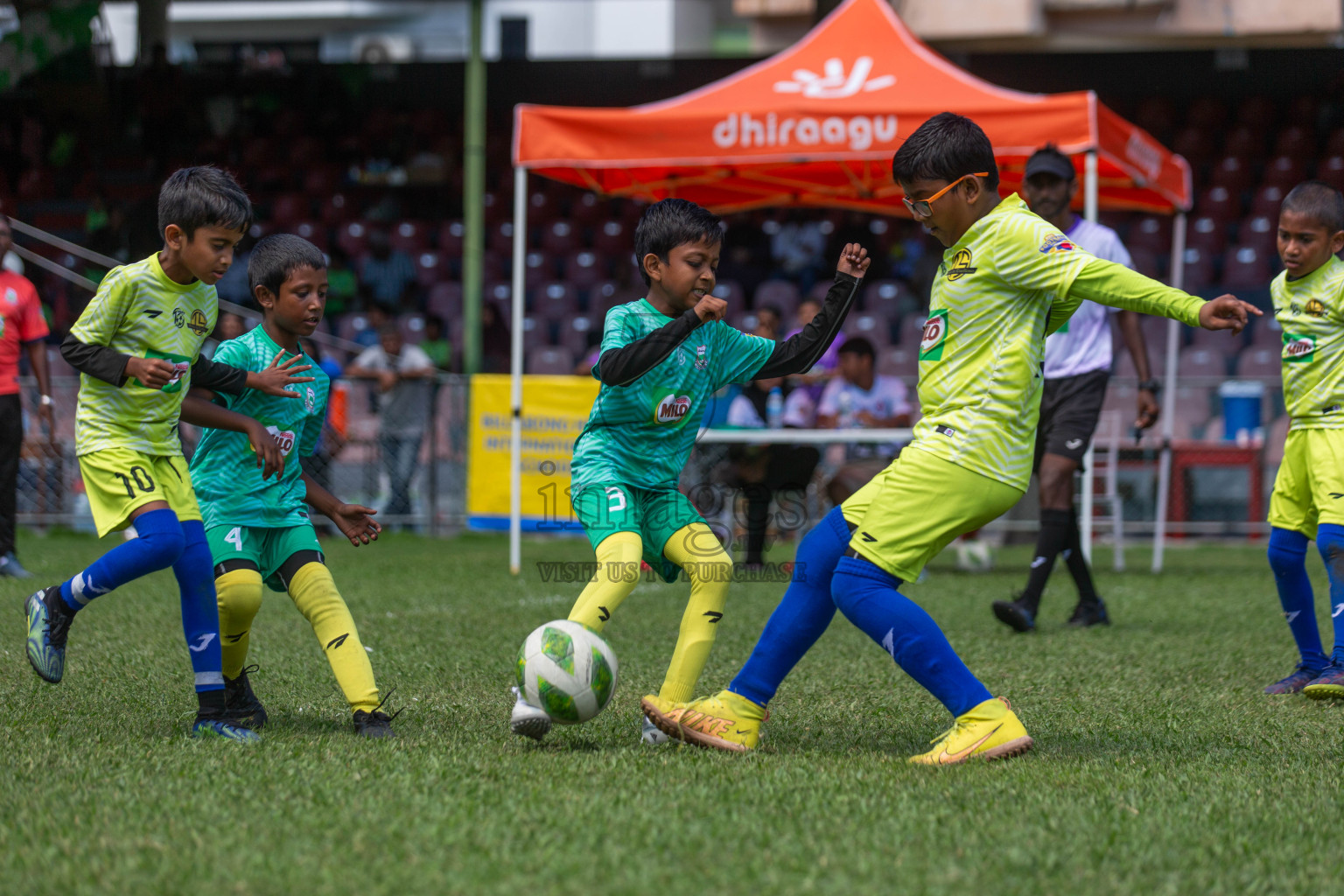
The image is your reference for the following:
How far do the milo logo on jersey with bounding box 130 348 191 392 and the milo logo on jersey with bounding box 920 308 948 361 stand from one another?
6.57ft

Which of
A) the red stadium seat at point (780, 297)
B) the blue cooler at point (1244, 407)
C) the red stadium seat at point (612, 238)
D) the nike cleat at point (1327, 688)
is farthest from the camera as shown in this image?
the red stadium seat at point (612, 238)

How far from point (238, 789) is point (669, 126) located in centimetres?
592

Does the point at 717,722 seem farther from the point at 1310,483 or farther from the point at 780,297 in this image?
the point at 780,297

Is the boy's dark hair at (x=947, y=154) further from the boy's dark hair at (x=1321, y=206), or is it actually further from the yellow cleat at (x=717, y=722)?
the boy's dark hair at (x=1321, y=206)

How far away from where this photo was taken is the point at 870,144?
311 inches

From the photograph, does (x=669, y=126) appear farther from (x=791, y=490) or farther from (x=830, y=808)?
(x=830, y=808)

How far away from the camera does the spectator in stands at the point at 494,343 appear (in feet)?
46.6

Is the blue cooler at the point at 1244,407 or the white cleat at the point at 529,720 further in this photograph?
the blue cooler at the point at 1244,407

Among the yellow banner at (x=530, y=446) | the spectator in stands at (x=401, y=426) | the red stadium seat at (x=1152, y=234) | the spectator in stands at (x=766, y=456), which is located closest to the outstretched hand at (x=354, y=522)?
the spectator in stands at (x=766, y=456)

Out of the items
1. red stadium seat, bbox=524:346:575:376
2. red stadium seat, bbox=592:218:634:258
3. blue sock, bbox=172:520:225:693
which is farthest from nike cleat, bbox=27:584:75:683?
red stadium seat, bbox=592:218:634:258

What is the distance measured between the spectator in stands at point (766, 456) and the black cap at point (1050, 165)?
3.61 m

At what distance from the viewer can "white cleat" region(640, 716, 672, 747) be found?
3.54m

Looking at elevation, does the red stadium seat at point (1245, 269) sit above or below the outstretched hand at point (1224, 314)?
above

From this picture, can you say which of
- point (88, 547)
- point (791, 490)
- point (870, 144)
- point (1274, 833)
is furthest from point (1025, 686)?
point (88, 547)
